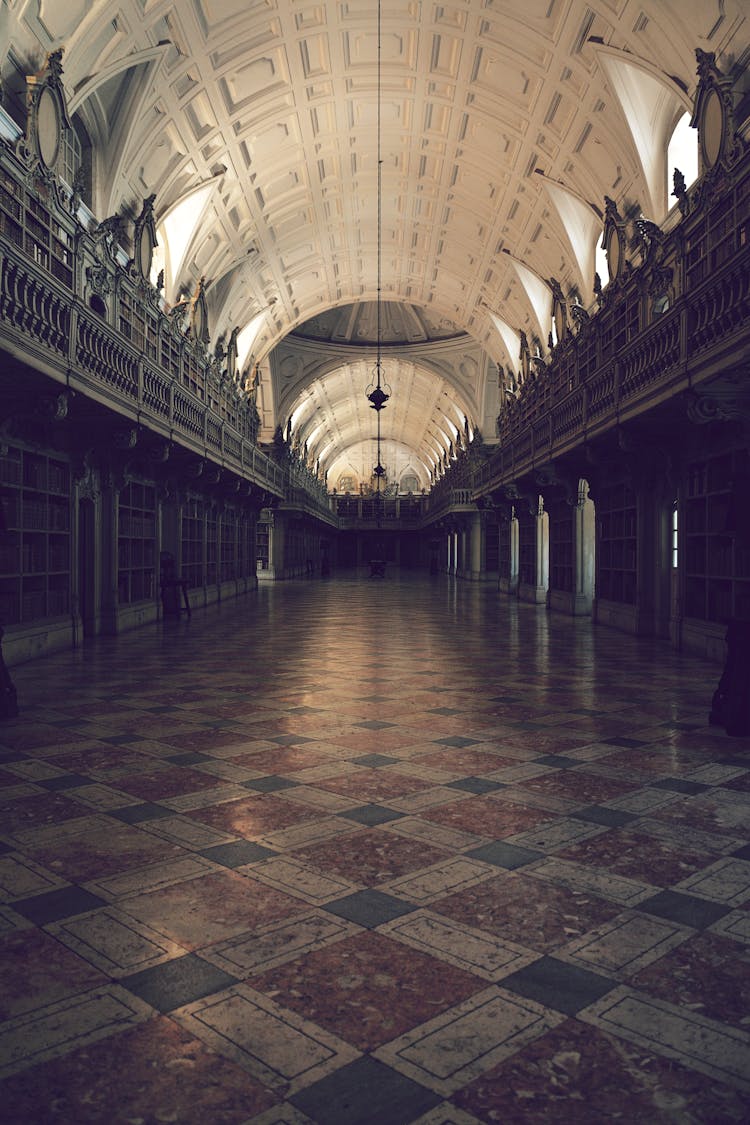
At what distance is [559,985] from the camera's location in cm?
228

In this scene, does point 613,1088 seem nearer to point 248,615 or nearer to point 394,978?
point 394,978

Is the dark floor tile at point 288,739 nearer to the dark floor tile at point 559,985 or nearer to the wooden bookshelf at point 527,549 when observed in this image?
the dark floor tile at point 559,985

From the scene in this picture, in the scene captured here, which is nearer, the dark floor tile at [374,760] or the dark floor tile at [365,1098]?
the dark floor tile at [365,1098]

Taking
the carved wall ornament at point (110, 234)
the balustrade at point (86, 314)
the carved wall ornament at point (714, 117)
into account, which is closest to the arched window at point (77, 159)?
the carved wall ornament at point (110, 234)

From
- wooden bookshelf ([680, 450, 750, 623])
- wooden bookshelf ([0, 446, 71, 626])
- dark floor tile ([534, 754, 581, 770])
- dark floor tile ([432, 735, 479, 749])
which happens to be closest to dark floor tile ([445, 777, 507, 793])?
dark floor tile ([534, 754, 581, 770])

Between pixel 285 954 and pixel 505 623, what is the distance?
1346 cm

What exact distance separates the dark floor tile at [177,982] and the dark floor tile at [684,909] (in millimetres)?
1473

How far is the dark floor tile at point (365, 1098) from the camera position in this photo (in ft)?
5.59

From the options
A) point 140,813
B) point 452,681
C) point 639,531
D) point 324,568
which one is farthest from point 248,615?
point 324,568

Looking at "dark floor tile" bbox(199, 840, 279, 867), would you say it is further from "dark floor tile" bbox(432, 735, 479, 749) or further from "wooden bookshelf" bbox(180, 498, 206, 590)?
"wooden bookshelf" bbox(180, 498, 206, 590)

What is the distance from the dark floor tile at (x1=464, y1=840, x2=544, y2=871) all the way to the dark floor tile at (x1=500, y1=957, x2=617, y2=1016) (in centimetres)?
78

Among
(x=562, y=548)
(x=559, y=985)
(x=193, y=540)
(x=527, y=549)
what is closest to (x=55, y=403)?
(x=559, y=985)

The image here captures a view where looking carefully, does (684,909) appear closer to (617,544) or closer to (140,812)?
(140,812)

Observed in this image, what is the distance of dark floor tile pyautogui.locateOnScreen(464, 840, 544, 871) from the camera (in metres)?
3.21
